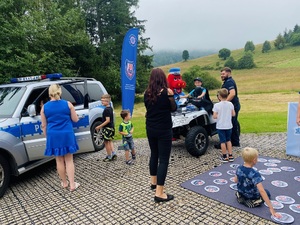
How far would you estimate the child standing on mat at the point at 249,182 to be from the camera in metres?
3.33

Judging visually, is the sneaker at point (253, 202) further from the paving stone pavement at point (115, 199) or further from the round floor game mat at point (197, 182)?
the round floor game mat at point (197, 182)

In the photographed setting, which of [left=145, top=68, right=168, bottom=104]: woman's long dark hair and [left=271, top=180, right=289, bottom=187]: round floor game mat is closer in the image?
[left=145, top=68, right=168, bottom=104]: woman's long dark hair

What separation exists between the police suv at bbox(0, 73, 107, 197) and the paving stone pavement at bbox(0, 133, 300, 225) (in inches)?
18.1

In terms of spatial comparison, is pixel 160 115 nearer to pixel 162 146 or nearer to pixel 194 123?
pixel 162 146

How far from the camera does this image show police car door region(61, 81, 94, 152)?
543 cm

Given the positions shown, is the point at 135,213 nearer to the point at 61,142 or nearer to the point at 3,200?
the point at 61,142

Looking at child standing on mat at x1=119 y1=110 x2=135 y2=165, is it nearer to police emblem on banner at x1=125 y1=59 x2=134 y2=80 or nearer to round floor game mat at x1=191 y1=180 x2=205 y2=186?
round floor game mat at x1=191 y1=180 x2=205 y2=186

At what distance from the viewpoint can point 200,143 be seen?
591 cm

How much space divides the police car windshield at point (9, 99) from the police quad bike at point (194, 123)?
3.17 metres

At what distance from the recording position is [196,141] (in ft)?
19.1

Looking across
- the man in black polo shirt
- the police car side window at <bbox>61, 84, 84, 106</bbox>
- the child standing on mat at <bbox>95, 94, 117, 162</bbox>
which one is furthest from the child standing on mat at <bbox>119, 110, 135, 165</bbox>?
the man in black polo shirt

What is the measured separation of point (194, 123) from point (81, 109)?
8.96 feet

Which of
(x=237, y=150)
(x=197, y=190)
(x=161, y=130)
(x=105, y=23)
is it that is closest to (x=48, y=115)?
(x=161, y=130)

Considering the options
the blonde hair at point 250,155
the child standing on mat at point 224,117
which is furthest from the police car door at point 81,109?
the blonde hair at point 250,155
